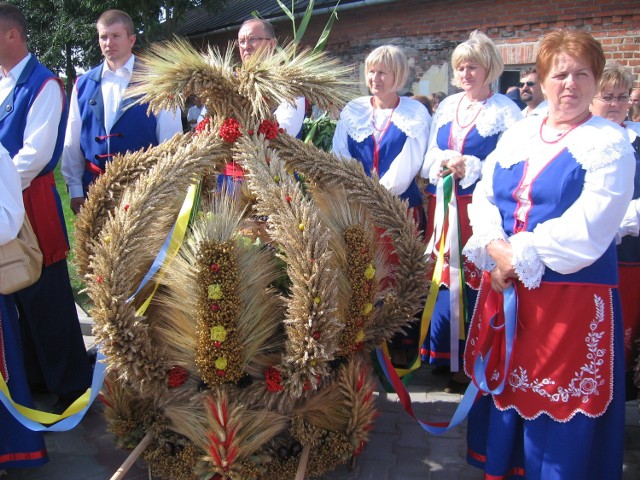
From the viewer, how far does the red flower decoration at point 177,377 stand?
8.41 ft

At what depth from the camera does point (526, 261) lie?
7.92 feet

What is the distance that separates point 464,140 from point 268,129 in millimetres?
1424

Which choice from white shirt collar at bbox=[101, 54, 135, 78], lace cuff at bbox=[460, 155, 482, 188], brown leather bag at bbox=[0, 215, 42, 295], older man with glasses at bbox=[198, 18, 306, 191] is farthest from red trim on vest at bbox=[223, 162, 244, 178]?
white shirt collar at bbox=[101, 54, 135, 78]

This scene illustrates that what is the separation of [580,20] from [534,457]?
718 cm

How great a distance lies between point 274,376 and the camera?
2547mm

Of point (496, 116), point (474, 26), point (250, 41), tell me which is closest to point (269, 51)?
point (250, 41)

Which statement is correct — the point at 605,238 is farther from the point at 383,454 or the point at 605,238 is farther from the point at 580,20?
the point at 580,20

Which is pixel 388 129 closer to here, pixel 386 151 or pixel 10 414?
pixel 386 151

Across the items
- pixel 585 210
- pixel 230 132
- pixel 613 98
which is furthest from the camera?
pixel 613 98

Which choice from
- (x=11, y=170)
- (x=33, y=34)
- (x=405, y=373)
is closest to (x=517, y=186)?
(x=405, y=373)

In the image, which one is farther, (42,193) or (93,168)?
(93,168)

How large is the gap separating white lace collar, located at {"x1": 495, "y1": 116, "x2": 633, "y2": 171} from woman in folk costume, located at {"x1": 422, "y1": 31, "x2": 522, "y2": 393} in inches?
37.7

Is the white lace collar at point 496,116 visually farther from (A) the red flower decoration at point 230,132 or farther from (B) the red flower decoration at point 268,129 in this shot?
(A) the red flower decoration at point 230,132

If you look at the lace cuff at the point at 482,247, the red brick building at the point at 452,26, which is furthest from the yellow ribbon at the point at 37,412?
the red brick building at the point at 452,26
